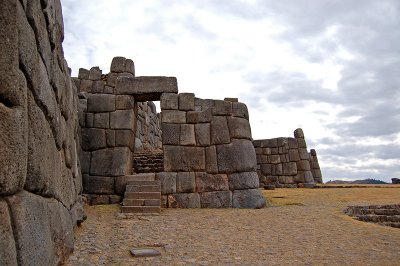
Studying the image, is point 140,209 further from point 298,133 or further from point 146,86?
point 298,133

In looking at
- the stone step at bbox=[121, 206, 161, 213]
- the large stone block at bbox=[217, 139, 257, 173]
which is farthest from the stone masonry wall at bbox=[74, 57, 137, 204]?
the large stone block at bbox=[217, 139, 257, 173]

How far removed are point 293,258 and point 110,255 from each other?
2.20 m

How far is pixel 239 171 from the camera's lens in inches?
322

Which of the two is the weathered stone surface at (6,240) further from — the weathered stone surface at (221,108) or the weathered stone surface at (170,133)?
the weathered stone surface at (221,108)

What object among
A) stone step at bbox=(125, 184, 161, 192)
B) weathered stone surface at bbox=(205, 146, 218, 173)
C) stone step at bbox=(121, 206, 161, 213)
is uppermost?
weathered stone surface at bbox=(205, 146, 218, 173)

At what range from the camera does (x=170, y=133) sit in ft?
27.5

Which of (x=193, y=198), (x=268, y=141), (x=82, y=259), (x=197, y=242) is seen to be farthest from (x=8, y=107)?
(x=268, y=141)

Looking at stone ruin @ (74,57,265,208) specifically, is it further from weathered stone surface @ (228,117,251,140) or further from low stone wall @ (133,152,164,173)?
low stone wall @ (133,152,164,173)

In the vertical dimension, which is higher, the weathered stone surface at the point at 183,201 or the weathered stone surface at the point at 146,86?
the weathered stone surface at the point at 146,86

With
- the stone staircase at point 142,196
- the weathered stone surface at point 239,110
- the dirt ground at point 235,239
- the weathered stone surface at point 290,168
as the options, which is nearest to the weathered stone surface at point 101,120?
the stone staircase at point 142,196

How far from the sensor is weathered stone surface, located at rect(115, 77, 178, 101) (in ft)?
27.9

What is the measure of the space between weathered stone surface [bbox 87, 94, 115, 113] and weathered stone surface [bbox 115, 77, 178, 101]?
315 mm

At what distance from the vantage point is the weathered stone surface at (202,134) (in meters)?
8.38

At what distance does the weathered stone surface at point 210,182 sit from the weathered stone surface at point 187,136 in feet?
2.82
